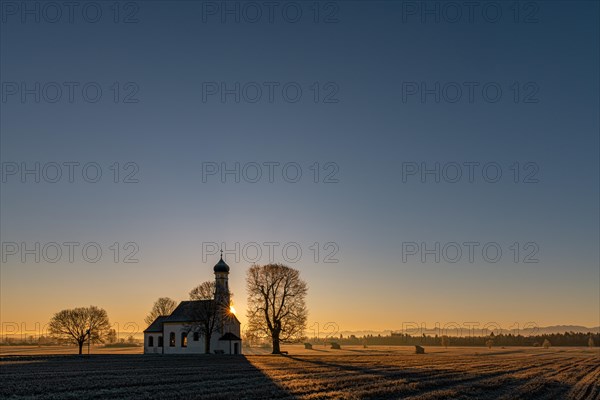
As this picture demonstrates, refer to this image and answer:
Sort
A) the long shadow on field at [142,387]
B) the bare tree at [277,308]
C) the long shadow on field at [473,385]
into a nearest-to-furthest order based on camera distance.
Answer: the long shadow on field at [142,387], the long shadow on field at [473,385], the bare tree at [277,308]

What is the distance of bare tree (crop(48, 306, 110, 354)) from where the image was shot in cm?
10625

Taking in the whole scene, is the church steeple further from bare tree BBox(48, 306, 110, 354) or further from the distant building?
bare tree BBox(48, 306, 110, 354)

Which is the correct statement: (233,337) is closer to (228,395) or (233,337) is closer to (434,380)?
(434,380)

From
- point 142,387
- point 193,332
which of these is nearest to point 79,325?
point 193,332

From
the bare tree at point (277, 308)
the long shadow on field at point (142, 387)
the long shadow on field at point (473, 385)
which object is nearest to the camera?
the long shadow on field at point (142, 387)

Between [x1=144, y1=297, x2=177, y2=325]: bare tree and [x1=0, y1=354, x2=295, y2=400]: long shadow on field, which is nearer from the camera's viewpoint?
[x1=0, y1=354, x2=295, y2=400]: long shadow on field

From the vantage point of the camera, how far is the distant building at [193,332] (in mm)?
96062

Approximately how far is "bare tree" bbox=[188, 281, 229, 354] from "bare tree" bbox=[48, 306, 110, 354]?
73.7 ft

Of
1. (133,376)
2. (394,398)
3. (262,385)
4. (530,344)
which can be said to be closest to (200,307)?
(133,376)

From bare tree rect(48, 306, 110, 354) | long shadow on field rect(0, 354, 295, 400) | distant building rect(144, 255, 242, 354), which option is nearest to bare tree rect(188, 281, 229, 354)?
distant building rect(144, 255, 242, 354)

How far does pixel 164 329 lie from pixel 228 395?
76.3 meters

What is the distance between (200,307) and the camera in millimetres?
95125

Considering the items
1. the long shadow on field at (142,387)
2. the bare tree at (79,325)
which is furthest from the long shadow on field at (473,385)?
the bare tree at (79,325)

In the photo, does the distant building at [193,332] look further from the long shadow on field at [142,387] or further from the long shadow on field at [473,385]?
the long shadow on field at [473,385]
